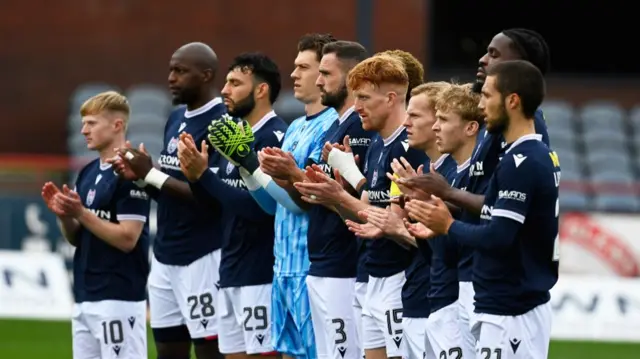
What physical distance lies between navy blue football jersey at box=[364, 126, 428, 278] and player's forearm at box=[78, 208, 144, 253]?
200cm

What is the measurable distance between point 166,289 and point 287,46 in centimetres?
1298

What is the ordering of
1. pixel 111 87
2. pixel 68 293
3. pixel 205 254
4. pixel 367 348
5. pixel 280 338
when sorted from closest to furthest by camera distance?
1. pixel 367 348
2. pixel 280 338
3. pixel 205 254
4. pixel 68 293
5. pixel 111 87

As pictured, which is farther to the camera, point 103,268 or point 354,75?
point 103,268

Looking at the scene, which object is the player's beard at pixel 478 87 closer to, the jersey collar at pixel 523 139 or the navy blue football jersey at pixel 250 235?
the jersey collar at pixel 523 139

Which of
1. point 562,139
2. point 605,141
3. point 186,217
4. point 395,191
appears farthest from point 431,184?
point 605,141

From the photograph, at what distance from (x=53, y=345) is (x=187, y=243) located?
484 centimetres

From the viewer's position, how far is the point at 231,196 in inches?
361

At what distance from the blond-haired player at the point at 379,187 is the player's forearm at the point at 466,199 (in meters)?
1.01

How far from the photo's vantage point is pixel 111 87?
73.9ft

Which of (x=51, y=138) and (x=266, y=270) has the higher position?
(x=51, y=138)

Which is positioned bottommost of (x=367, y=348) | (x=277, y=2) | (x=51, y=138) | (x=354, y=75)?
(x=367, y=348)

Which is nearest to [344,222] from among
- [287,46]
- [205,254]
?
[205,254]

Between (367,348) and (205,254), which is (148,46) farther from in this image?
(367,348)

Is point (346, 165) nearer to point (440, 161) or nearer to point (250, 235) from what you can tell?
point (440, 161)
